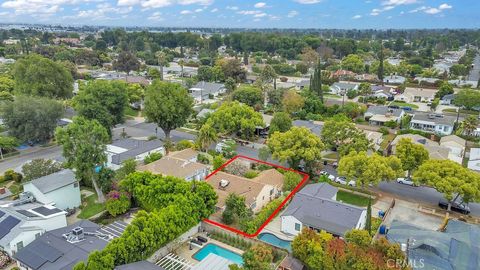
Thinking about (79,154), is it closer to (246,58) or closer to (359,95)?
(359,95)

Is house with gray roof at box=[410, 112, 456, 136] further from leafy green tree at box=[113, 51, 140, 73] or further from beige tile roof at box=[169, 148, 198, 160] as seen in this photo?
leafy green tree at box=[113, 51, 140, 73]

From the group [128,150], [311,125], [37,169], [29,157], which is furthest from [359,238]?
[29,157]

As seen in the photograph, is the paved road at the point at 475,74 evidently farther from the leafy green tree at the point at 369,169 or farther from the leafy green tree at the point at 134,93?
the leafy green tree at the point at 134,93

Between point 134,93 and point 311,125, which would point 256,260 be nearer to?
point 311,125

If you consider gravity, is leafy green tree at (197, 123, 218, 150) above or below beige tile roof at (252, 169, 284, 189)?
above

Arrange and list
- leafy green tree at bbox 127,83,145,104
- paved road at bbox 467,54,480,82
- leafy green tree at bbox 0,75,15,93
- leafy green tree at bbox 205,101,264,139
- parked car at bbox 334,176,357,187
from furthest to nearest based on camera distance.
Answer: paved road at bbox 467,54,480,82, leafy green tree at bbox 0,75,15,93, leafy green tree at bbox 127,83,145,104, leafy green tree at bbox 205,101,264,139, parked car at bbox 334,176,357,187

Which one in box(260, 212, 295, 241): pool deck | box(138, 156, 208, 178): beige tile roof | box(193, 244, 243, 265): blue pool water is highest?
box(138, 156, 208, 178): beige tile roof

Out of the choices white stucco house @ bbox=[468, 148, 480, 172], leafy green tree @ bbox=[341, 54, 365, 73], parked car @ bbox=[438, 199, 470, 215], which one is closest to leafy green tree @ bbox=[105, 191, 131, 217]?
parked car @ bbox=[438, 199, 470, 215]

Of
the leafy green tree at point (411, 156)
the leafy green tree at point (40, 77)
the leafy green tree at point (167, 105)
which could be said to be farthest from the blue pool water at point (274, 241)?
the leafy green tree at point (40, 77)
